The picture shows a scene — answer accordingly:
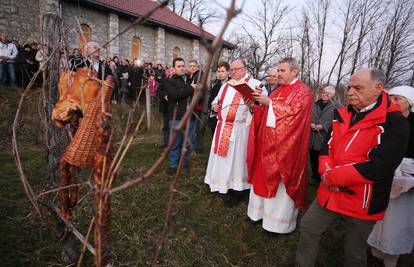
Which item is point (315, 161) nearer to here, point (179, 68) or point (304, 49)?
point (179, 68)

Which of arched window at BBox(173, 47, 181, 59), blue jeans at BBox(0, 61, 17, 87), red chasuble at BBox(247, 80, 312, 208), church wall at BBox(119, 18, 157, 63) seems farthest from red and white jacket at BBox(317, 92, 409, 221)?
arched window at BBox(173, 47, 181, 59)

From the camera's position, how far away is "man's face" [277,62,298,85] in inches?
118

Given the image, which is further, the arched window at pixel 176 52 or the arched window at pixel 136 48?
the arched window at pixel 176 52

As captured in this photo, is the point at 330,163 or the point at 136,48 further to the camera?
the point at 136,48

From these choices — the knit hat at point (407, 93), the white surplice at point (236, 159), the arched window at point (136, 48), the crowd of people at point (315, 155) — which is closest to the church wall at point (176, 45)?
the arched window at point (136, 48)

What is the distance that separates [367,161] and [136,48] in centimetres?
1719

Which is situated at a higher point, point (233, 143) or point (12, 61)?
point (12, 61)

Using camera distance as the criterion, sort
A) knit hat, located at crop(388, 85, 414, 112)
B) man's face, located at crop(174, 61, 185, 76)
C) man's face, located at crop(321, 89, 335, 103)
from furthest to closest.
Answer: man's face, located at crop(321, 89, 335, 103) < man's face, located at crop(174, 61, 185, 76) < knit hat, located at crop(388, 85, 414, 112)

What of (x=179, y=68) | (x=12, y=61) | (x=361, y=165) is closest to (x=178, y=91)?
(x=179, y=68)

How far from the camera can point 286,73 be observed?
300 centimetres

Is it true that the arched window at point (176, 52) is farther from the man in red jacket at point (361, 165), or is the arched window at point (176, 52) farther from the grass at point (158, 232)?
the man in red jacket at point (361, 165)

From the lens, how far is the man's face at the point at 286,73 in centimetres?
300

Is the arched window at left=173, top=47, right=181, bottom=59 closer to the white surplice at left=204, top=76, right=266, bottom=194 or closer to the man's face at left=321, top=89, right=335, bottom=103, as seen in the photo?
the man's face at left=321, top=89, right=335, bottom=103

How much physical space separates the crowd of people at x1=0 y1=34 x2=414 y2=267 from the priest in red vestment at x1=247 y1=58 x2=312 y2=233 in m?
0.01
